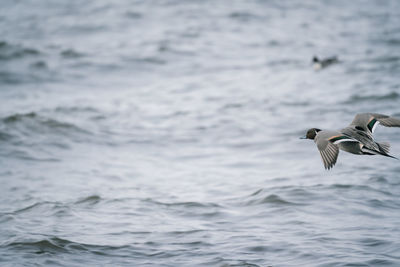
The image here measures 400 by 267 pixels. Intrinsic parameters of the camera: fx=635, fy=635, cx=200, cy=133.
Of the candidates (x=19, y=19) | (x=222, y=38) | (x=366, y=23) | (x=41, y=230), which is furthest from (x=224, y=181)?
(x=19, y=19)

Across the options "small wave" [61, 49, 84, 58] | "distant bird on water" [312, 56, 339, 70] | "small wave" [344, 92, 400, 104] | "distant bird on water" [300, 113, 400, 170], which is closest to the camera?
"distant bird on water" [300, 113, 400, 170]

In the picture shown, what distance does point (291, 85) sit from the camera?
13766mm

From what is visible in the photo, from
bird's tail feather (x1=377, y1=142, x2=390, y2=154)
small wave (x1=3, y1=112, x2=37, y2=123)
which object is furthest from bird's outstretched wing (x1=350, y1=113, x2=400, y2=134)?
small wave (x1=3, y1=112, x2=37, y2=123)

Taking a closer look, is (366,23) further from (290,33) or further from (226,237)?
(226,237)

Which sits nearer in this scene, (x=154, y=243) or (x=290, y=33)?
(x=154, y=243)

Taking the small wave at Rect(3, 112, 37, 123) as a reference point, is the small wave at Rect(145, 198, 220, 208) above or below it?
below

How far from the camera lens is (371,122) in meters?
6.97

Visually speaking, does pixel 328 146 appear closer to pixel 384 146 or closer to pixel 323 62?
pixel 384 146

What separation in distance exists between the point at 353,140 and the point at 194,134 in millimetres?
5239

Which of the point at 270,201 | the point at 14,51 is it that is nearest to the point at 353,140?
the point at 270,201

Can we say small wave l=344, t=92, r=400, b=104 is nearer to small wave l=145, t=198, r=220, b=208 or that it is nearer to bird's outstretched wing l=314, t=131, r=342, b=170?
small wave l=145, t=198, r=220, b=208


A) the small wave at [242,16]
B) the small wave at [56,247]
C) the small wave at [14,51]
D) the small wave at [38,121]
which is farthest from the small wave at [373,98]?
the small wave at [14,51]

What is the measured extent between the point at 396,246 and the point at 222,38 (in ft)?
42.3

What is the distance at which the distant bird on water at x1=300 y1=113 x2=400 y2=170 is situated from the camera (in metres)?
6.09
